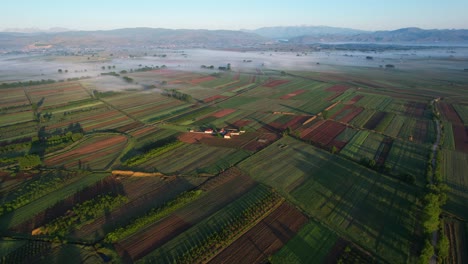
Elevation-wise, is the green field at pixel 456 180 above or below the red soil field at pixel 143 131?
above

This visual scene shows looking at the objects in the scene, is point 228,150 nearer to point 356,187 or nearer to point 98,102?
point 356,187

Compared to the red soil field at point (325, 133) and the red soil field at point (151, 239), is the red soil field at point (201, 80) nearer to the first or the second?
the red soil field at point (325, 133)

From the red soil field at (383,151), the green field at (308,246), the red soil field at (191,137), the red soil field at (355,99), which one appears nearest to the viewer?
the green field at (308,246)

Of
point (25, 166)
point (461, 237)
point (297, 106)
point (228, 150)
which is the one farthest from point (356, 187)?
point (25, 166)

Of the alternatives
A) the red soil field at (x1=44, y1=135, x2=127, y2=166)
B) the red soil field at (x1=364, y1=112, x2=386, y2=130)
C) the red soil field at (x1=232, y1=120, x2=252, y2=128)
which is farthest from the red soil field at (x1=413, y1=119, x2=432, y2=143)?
the red soil field at (x1=44, y1=135, x2=127, y2=166)

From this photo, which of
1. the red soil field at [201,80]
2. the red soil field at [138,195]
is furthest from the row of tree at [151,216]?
the red soil field at [201,80]

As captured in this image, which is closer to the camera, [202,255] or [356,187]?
[202,255]
